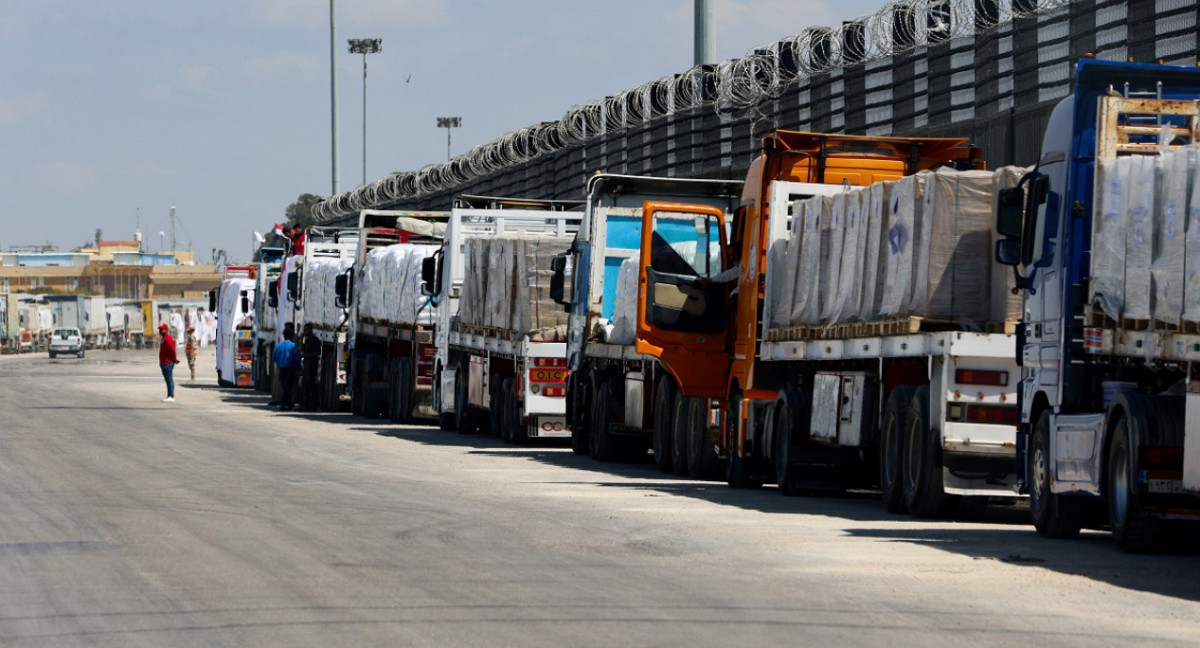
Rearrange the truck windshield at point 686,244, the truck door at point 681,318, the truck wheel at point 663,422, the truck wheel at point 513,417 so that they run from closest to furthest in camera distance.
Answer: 1. the truck door at point 681,318
2. the truck windshield at point 686,244
3. the truck wheel at point 663,422
4. the truck wheel at point 513,417

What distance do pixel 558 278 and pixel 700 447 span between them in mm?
4630

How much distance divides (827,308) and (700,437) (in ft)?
10.7

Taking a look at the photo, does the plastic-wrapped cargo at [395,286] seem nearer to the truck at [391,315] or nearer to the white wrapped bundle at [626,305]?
the truck at [391,315]

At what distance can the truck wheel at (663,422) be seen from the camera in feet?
72.2

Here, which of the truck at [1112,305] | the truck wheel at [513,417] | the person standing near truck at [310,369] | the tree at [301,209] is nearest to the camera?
the truck at [1112,305]

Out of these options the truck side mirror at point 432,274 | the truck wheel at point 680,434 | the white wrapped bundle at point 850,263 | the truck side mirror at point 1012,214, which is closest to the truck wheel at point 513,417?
the truck side mirror at point 432,274

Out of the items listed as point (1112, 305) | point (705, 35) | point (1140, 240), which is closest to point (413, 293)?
point (705, 35)

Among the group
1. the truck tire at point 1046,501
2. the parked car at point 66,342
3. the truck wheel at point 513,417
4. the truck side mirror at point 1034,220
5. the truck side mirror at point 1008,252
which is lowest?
the parked car at point 66,342

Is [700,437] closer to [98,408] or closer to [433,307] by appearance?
[433,307]

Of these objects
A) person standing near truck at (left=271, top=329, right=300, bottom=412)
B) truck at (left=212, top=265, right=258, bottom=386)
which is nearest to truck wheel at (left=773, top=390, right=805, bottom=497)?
person standing near truck at (left=271, top=329, right=300, bottom=412)

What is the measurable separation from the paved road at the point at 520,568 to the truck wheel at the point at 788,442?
27 cm

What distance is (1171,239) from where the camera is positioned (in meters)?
12.3

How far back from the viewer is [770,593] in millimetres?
10656

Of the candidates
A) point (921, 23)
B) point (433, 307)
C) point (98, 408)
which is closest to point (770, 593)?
point (921, 23)
